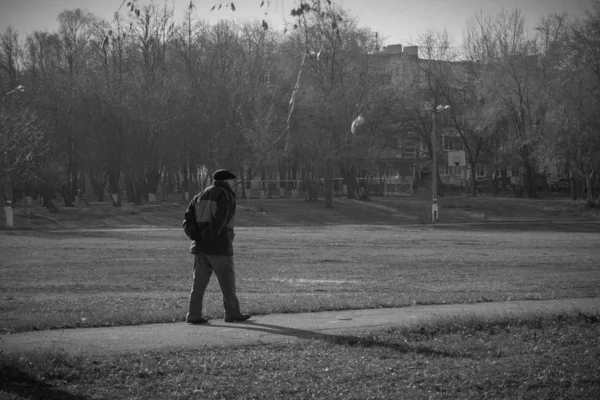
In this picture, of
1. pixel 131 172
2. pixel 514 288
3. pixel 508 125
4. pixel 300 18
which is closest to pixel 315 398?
pixel 300 18

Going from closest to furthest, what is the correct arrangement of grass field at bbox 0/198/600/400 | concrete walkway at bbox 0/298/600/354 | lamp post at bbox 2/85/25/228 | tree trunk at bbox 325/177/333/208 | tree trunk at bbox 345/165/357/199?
1. grass field at bbox 0/198/600/400
2. concrete walkway at bbox 0/298/600/354
3. lamp post at bbox 2/85/25/228
4. tree trunk at bbox 325/177/333/208
5. tree trunk at bbox 345/165/357/199

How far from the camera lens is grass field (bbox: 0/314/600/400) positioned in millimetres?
6652

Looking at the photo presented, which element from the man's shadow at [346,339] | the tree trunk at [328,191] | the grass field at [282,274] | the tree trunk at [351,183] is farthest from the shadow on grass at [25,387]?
the tree trunk at [351,183]

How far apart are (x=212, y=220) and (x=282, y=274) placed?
8916 mm

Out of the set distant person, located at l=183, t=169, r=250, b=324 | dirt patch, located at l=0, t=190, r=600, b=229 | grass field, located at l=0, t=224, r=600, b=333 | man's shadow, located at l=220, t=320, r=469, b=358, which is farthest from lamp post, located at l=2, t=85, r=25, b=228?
man's shadow, located at l=220, t=320, r=469, b=358

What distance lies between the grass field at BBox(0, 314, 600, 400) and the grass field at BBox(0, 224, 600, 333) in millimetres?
2715

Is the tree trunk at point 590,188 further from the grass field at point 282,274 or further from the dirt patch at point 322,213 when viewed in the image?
the grass field at point 282,274

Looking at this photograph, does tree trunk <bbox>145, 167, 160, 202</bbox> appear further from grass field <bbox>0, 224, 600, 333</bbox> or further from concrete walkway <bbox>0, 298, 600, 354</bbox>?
concrete walkway <bbox>0, 298, 600, 354</bbox>

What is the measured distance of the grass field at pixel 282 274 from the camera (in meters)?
12.0

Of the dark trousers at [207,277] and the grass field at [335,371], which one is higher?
the dark trousers at [207,277]

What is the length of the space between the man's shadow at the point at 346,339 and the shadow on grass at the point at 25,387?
3240mm

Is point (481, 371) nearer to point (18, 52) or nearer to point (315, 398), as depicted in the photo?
point (315, 398)

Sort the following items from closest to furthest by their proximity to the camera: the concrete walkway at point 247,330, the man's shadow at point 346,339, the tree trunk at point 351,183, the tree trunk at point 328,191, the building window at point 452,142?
the man's shadow at point 346,339 → the concrete walkway at point 247,330 → the tree trunk at point 328,191 → the tree trunk at point 351,183 → the building window at point 452,142

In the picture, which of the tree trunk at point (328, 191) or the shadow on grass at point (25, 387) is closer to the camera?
the shadow on grass at point (25, 387)
